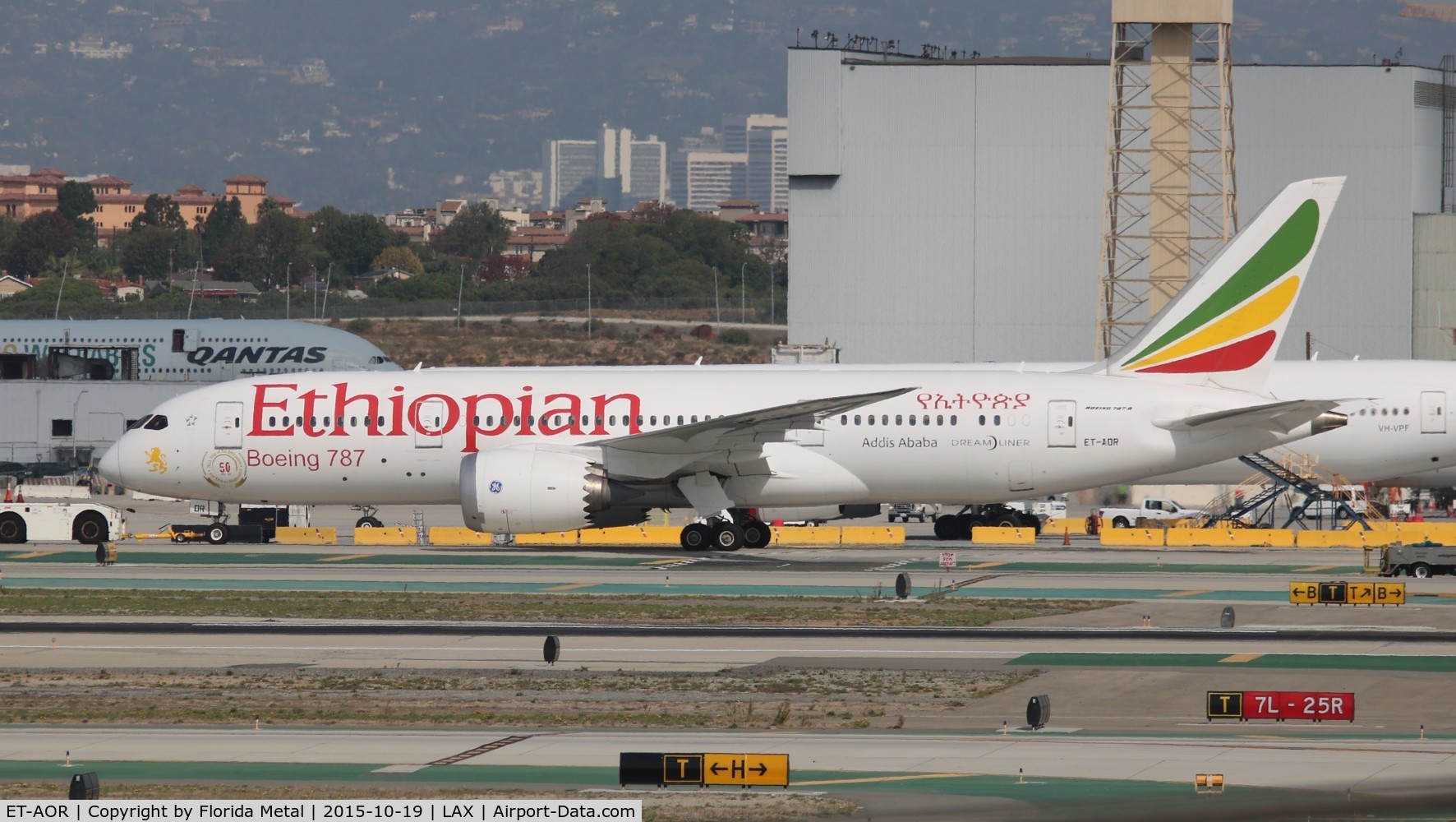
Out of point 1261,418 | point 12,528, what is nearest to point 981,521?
point 1261,418

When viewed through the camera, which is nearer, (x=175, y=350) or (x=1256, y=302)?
(x=1256, y=302)

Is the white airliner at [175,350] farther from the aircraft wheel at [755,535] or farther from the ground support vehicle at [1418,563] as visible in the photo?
the ground support vehicle at [1418,563]

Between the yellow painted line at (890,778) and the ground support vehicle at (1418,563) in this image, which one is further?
the ground support vehicle at (1418,563)

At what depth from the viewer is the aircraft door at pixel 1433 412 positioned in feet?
150

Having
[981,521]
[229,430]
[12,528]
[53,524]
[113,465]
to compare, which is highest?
[229,430]

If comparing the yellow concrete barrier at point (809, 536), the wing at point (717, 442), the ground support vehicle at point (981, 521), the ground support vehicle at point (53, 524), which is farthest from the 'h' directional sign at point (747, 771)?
the ground support vehicle at point (53, 524)

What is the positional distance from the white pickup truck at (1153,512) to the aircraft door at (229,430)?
2815 centimetres

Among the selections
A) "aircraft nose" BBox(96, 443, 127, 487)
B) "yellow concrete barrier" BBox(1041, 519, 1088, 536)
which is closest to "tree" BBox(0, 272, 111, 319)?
"aircraft nose" BBox(96, 443, 127, 487)

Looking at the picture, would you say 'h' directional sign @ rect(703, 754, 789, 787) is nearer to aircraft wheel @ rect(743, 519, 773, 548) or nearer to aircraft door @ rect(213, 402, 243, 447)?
aircraft wheel @ rect(743, 519, 773, 548)

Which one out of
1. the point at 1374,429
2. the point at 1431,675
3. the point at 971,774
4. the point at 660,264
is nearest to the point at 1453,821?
the point at 971,774

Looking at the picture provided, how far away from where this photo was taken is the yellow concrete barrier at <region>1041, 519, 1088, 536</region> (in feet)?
173

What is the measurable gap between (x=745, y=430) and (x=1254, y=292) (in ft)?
40.3

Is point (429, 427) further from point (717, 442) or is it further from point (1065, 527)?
point (1065, 527)

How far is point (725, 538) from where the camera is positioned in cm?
4244
